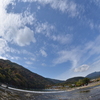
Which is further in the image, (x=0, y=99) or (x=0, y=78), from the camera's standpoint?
(x=0, y=78)

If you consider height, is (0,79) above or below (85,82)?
above

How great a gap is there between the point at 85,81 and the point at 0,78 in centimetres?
10321

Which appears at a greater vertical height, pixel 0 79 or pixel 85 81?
pixel 0 79

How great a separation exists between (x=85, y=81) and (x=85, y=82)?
1456 mm

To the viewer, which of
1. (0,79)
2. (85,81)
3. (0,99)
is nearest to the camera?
(0,99)

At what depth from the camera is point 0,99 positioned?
2514cm

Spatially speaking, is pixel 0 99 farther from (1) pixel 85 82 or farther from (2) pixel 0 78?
(1) pixel 85 82

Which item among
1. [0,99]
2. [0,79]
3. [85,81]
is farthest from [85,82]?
[0,99]

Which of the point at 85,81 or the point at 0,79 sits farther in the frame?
the point at 85,81

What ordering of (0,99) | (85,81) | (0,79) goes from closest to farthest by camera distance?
(0,99) → (0,79) → (85,81)

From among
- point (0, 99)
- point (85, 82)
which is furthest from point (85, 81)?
point (0, 99)

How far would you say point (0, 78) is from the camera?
89.3m

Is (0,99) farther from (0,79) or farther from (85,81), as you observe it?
(85,81)

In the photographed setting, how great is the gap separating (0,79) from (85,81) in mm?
103036
